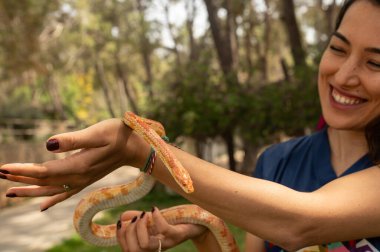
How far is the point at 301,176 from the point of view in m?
1.94

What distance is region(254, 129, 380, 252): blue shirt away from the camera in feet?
6.08

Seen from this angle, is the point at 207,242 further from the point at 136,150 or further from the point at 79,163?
the point at 79,163

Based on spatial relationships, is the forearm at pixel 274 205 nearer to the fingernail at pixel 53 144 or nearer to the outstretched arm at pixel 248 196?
the outstretched arm at pixel 248 196

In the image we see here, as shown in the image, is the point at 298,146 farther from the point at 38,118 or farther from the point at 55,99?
the point at 55,99

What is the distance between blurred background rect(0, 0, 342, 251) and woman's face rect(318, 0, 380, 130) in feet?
6.60

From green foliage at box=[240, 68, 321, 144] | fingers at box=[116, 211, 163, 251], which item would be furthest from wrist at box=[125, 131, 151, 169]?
green foliage at box=[240, 68, 321, 144]

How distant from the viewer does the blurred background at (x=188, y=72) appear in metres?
10.8

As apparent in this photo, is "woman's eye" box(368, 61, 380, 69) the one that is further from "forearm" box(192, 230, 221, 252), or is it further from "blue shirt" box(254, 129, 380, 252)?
"forearm" box(192, 230, 221, 252)

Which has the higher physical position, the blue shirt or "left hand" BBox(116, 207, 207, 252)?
the blue shirt

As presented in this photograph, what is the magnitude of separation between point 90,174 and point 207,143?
11048mm

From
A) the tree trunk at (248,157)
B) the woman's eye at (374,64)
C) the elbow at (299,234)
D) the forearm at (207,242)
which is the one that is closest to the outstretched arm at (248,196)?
the elbow at (299,234)

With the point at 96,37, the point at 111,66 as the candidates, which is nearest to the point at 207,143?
the point at 96,37

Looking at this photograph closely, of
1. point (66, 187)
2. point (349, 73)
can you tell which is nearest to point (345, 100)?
point (349, 73)

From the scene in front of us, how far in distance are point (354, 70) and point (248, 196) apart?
684 mm
